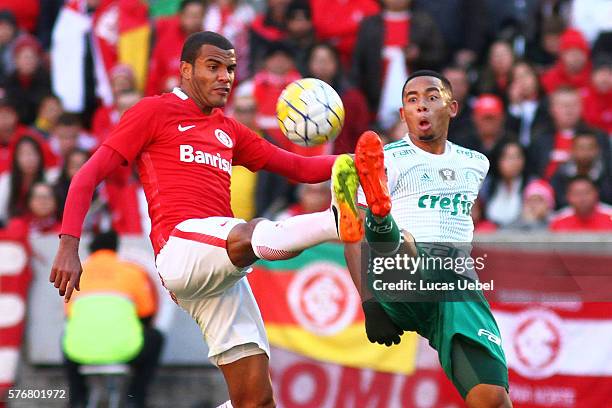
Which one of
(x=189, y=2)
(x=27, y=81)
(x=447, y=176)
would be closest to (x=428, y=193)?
(x=447, y=176)

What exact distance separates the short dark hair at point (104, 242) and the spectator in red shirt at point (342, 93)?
2633mm

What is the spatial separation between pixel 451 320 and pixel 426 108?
129cm

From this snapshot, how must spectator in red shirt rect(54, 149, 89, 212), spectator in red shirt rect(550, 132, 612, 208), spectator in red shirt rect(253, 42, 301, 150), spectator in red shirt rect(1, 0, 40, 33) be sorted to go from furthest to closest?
spectator in red shirt rect(1, 0, 40, 33) → spectator in red shirt rect(253, 42, 301, 150) → spectator in red shirt rect(54, 149, 89, 212) → spectator in red shirt rect(550, 132, 612, 208)

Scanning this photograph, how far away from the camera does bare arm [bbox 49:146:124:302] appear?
7.67 meters

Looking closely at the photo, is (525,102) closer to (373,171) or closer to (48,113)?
(48,113)

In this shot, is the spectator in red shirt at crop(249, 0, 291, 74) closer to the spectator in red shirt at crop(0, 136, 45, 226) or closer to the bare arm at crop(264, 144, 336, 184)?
the spectator in red shirt at crop(0, 136, 45, 226)

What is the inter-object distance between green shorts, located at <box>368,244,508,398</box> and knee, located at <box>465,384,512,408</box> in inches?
1.8

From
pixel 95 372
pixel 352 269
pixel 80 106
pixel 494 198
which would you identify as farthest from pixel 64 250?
pixel 80 106

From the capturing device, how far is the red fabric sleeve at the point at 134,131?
8.06 m

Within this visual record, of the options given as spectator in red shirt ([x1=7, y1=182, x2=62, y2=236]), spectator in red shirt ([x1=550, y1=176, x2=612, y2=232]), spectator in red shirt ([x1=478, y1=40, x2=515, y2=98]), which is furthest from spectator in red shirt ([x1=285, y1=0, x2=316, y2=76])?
spectator in red shirt ([x1=550, y1=176, x2=612, y2=232])

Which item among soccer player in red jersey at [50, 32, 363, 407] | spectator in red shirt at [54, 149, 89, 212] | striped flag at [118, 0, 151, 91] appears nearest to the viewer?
soccer player in red jersey at [50, 32, 363, 407]

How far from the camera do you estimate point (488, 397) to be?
790 cm

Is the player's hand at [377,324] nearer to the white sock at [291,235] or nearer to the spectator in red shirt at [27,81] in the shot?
the white sock at [291,235]

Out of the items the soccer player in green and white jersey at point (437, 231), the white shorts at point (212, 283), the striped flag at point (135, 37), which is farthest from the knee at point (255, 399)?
the striped flag at point (135, 37)
